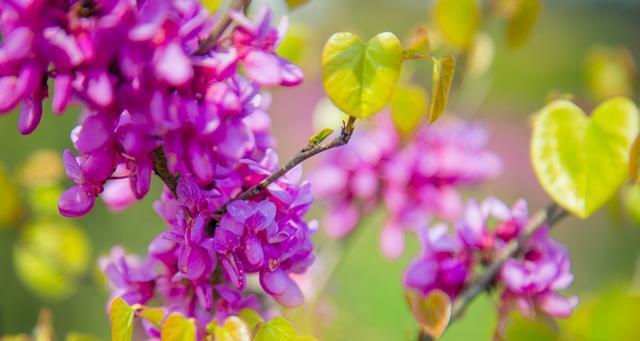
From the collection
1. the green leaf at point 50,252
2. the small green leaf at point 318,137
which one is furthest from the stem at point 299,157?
the green leaf at point 50,252

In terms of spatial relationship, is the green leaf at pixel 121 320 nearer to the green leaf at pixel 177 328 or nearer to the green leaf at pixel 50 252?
the green leaf at pixel 177 328

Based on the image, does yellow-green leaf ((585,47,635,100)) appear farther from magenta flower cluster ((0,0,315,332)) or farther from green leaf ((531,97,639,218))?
magenta flower cluster ((0,0,315,332))

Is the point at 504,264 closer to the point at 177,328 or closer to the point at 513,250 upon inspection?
the point at 513,250

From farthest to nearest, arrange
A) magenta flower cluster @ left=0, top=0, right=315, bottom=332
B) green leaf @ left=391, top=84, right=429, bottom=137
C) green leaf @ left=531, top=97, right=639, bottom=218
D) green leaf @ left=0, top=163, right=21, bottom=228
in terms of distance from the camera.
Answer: green leaf @ left=0, top=163, right=21, bottom=228
green leaf @ left=391, top=84, right=429, bottom=137
green leaf @ left=531, top=97, right=639, bottom=218
magenta flower cluster @ left=0, top=0, right=315, bottom=332

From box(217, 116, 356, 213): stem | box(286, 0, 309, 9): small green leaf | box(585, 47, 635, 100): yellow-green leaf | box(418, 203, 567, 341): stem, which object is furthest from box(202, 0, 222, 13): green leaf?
box(585, 47, 635, 100): yellow-green leaf

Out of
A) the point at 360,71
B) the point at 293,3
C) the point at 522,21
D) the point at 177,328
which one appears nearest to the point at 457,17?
the point at 522,21

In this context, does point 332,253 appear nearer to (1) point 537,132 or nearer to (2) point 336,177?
(2) point 336,177
